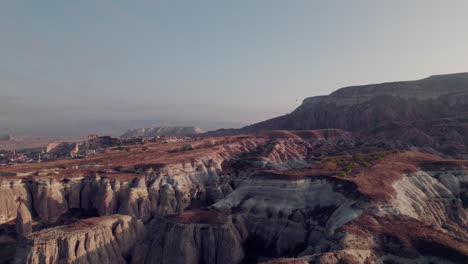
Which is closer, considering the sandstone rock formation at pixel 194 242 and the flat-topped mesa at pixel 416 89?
the sandstone rock formation at pixel 194 242

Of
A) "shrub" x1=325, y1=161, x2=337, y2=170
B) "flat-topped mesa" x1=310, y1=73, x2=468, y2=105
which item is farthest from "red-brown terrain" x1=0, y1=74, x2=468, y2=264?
"flat-topped mesa" x1=310, y1=73, x2=468, y2=105

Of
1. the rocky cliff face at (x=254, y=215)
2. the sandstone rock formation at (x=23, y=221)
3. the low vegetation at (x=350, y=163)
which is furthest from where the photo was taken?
the low vegetation at (x=350, y=163)

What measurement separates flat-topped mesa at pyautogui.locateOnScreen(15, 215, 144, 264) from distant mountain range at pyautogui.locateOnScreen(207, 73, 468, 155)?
83.5 m

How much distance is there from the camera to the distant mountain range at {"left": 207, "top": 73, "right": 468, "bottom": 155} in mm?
92500

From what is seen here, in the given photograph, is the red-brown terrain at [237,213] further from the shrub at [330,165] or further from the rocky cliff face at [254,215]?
the shrub at [330,165]

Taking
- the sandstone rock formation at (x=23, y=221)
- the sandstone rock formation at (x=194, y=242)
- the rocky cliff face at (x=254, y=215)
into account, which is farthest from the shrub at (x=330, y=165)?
the sandstone rock formation at (x=23, y=221)

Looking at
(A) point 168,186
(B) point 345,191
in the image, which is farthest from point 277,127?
(B) point 345,191

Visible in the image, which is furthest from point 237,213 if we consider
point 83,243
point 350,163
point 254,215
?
point 350,163

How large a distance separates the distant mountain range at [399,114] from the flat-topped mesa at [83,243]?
83538 mm

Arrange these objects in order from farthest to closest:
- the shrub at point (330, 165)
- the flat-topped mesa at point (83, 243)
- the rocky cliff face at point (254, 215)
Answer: the shrub at point (330, 165) → the flat-topped mesa at point (83, 243) → the rocky cliff face at point (254, 215)

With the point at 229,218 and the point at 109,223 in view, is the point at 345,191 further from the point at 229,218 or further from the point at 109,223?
the point at 109,223

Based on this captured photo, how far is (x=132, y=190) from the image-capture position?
49.2 meters

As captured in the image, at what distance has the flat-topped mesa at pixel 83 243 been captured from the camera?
26.3 m

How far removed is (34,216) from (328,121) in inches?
5688
